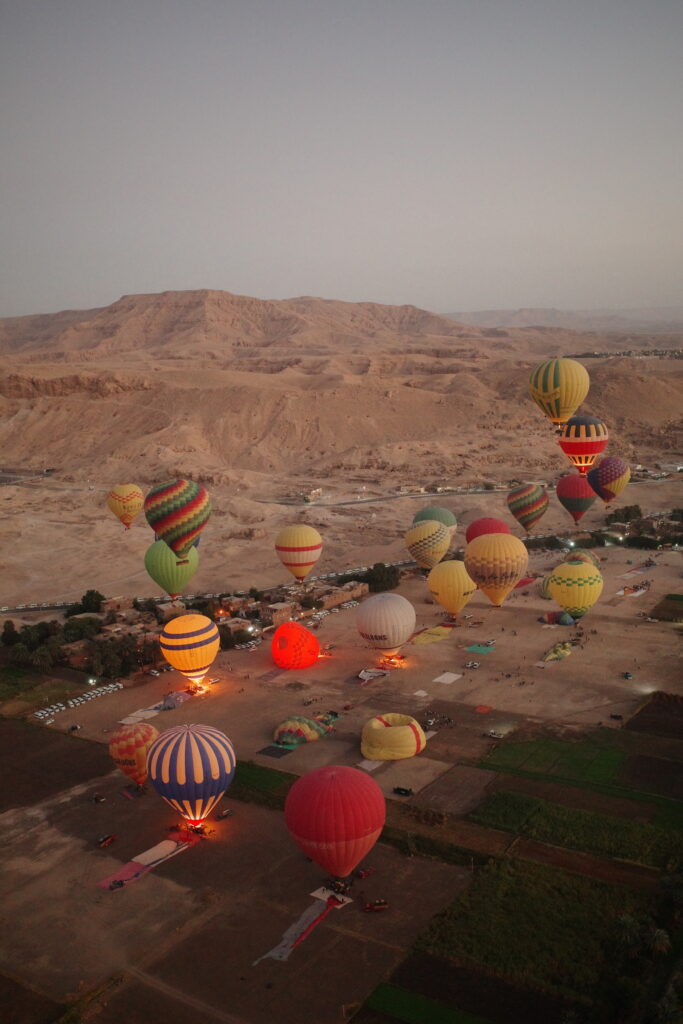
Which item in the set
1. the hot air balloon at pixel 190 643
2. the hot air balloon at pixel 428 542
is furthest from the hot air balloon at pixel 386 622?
the hot air balloon at pixel 428 542

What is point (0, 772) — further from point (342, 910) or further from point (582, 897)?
point (582, 897)

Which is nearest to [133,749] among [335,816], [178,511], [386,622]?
[335,816]

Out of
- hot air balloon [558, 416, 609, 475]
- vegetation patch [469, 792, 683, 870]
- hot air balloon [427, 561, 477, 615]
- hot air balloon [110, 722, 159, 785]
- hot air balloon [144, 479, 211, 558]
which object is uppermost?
hot air balloon [558, 416, 609, 475]

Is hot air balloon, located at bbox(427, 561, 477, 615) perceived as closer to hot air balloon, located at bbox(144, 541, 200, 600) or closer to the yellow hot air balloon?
hot air balloon, located at bbox(144, 541, 200, 600)

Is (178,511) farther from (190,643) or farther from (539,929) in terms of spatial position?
(539,929)

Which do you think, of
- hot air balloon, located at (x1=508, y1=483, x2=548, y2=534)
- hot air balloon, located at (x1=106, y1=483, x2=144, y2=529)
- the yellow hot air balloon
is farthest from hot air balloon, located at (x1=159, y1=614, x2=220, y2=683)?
hot air balloon, located at (x1=106, y1=483, x2=144, y2=529)
